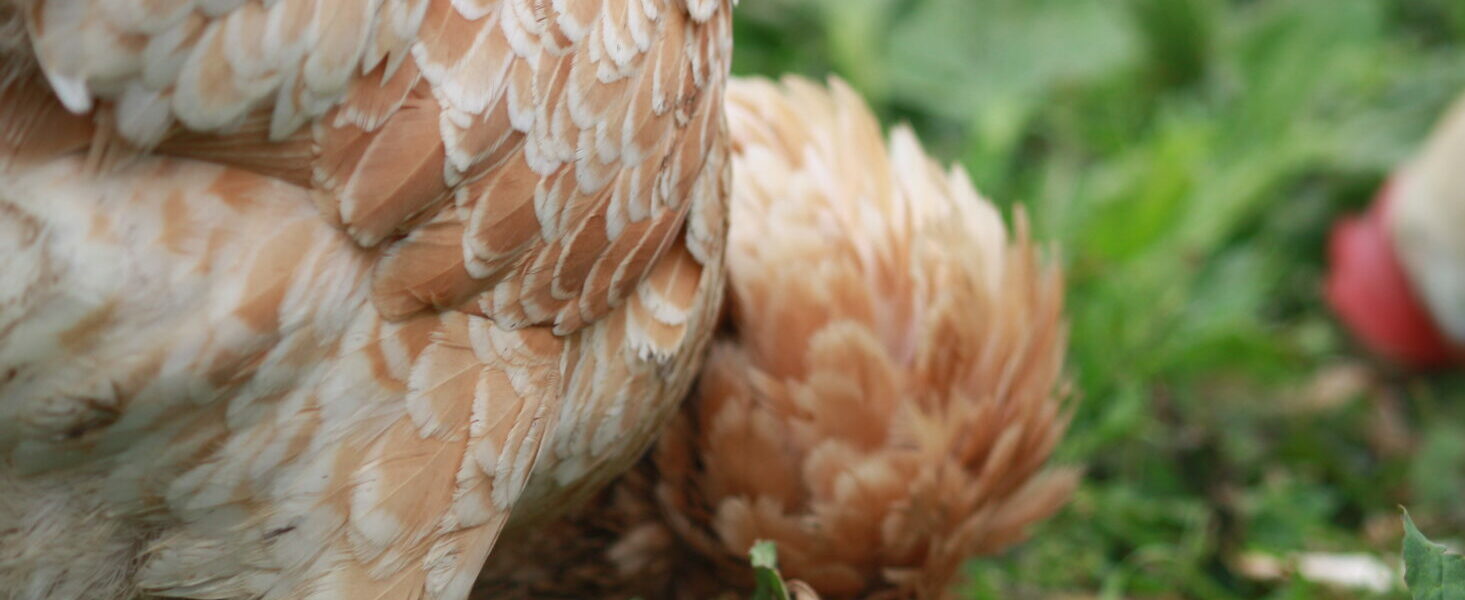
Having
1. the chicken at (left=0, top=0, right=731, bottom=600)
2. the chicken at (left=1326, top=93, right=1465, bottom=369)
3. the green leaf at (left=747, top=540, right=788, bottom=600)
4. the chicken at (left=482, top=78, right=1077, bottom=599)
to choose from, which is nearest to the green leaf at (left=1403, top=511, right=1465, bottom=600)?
the chicken at (left=482, top=78, right=1077, bottom=599)

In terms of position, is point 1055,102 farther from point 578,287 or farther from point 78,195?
point 78,195

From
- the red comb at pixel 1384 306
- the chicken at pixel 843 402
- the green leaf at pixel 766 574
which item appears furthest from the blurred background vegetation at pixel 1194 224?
the green leaf at pixel 766 574

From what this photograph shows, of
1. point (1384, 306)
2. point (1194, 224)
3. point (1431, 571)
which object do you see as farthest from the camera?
point (1384, 306)

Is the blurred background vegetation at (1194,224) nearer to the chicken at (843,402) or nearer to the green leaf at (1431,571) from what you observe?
the chicken at (843,402)

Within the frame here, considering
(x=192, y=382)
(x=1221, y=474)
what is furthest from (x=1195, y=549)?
(x=192, y=382)

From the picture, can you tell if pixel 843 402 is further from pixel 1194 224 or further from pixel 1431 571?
pixel 1194 224

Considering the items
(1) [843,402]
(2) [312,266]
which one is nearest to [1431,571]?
(1) [843,402]
